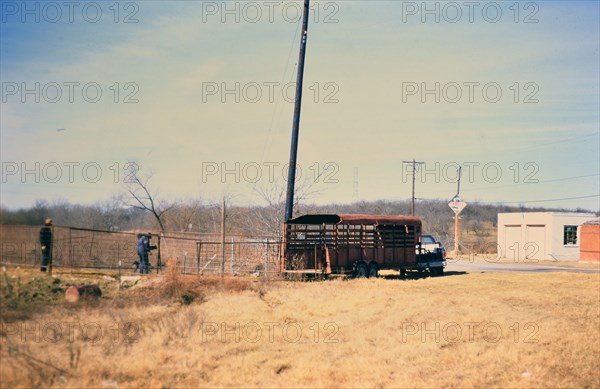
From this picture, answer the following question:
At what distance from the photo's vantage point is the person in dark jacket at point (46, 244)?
16.0 meters

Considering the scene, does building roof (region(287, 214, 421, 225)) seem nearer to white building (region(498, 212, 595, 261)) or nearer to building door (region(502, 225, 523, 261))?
white building (region(498, 212, 595, 261))

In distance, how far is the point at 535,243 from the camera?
163 ft

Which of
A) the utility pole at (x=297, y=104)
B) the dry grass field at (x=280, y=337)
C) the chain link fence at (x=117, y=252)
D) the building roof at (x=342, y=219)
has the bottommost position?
the dry grass field at (x=280, y=337)

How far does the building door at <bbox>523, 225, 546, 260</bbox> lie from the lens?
48.9 m

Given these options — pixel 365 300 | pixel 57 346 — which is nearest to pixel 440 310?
pixel 365 300

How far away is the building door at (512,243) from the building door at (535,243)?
64 cm

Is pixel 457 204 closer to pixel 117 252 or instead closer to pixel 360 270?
pixel 360 270

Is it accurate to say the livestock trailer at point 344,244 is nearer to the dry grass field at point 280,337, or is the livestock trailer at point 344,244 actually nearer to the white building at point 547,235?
the dry grass field at point 280,337

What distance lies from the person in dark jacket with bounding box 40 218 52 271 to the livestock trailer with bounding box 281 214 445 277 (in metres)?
9.66

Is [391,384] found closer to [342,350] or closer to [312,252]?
[342,350]

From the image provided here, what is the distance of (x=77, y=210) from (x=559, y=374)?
14.4m

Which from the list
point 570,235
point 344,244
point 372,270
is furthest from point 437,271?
point 570,235

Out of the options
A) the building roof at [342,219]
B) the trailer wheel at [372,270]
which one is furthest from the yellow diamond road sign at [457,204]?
the trailer wheel at [372,270]

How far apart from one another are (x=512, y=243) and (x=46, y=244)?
43141mm
